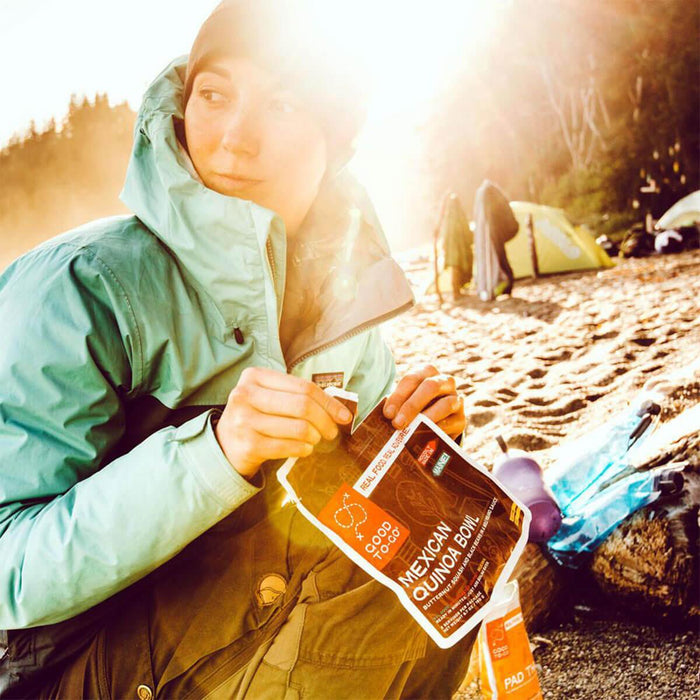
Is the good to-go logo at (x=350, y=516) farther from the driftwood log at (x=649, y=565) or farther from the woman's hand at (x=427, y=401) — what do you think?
the driftwood log at (x=649, y=565)

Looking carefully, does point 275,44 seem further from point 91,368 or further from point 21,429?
point 21,429

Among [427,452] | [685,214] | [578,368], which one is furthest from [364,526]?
[685,214]

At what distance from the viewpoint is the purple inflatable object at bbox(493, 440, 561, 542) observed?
7.22ft

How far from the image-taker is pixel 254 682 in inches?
48.1

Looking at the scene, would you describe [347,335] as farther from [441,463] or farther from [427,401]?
[441,463]

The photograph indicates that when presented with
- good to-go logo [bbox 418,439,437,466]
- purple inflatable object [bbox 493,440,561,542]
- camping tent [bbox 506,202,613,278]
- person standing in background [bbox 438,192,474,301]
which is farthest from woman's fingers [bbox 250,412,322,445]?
camping tent [bbox 506,202,613,278]

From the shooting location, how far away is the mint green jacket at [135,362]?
43.1 inches

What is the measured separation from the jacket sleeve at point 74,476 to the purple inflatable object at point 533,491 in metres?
1.43

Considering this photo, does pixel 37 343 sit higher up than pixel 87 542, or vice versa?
pixel 37 343

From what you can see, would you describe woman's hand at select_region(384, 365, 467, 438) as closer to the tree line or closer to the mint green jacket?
the mint green jacket

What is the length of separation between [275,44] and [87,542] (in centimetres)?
129

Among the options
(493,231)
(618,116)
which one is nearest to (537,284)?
(493,231)

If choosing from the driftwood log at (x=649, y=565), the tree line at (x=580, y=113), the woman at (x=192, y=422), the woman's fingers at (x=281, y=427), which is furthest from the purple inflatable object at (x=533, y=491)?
the tree line at (x=580, y=113)

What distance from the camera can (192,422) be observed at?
44.3 inches
